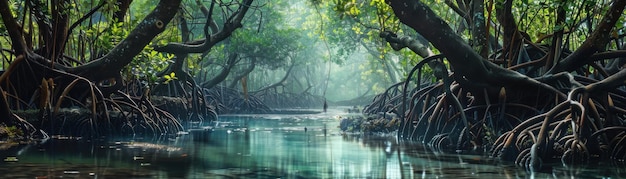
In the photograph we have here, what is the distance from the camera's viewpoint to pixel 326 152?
10.3 m

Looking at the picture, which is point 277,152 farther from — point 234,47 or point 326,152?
point 234,47

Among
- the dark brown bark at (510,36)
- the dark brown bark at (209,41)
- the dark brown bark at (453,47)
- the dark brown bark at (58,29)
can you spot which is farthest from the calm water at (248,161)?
the dark brown bark at (209,41)

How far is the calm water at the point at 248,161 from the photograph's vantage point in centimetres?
739

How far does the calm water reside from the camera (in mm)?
7387

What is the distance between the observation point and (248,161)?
880cm

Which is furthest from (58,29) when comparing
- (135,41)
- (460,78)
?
(460,78)

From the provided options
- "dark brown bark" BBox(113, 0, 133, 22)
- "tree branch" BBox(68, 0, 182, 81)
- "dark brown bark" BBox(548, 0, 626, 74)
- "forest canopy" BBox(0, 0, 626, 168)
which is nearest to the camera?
"forest canopy" BBox(0, 0, 626, 168)

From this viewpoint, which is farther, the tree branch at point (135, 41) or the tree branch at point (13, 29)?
the tree branch at point (135, 41)

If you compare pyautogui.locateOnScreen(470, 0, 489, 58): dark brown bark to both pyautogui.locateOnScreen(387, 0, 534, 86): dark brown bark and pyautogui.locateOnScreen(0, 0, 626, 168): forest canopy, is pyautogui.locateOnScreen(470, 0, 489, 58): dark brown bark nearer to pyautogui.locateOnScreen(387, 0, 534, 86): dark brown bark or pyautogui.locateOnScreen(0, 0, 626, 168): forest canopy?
pyautogui.locateOnScreen(0, 0, 626, 168): forest canopy

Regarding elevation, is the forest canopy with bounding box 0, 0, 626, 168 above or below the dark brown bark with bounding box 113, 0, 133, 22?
below

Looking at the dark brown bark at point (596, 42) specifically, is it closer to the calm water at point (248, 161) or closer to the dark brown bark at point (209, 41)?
the calm water at point (248, 161)

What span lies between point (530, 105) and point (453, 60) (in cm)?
131

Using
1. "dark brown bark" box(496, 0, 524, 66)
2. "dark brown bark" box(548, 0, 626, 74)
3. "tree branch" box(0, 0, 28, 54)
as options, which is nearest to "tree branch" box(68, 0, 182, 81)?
"tree branch" box(0, 0, 28, 54)

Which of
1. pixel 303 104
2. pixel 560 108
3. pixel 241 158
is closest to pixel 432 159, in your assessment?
pixel 560 108
